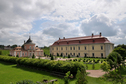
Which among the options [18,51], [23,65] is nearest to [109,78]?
[23,65]

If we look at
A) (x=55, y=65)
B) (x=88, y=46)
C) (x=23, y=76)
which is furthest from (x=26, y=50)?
(x=55, y=65)

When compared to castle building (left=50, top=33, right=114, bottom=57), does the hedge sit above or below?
below

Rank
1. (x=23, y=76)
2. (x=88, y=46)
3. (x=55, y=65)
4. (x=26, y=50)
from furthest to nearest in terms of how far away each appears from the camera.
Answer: (x=26, y=50), (x=88, y=46), (x=55, y=65), (x=23, y=76)

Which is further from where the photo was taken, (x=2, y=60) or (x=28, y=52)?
(x=28, y=52)

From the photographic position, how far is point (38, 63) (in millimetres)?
15578

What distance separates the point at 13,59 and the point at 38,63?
Answer: 1144 cm

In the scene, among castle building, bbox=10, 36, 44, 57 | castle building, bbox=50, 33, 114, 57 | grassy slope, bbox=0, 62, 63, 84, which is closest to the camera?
grassy slope, bbox=0, 62, 63, 84

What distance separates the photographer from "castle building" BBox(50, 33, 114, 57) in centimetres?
3303

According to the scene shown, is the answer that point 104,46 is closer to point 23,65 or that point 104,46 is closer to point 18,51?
point 23,65

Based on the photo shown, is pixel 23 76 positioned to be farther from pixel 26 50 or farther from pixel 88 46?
pixel 26 50

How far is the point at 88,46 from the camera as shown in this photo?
1435 inches

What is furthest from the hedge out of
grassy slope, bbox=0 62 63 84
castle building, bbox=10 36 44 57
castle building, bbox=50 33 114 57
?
castle building, bbox=50 33 114 57

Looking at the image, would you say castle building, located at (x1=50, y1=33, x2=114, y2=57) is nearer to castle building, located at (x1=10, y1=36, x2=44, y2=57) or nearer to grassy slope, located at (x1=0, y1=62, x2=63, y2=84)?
castle building, located at (x1=10, y1=36, x2=44, y2=57)

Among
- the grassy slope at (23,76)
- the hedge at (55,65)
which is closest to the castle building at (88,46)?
the hedge at (55,65)
